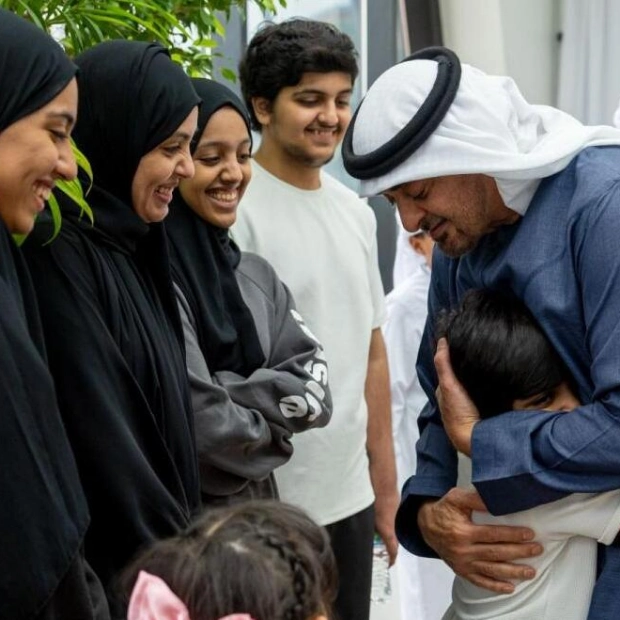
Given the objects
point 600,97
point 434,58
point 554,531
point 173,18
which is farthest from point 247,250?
point 600,97

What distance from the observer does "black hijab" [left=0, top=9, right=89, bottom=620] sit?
175 centimetres

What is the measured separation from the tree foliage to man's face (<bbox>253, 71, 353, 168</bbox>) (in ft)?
0.73

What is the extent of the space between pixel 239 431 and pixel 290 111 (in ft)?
3.59

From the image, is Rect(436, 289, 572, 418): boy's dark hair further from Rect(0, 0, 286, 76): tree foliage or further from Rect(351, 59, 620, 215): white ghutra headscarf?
Rect(0, 0, 286, 76): tree foliage

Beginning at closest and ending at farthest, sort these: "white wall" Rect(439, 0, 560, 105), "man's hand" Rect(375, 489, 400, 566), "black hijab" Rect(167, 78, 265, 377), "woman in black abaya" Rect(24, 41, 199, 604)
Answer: "woman in black abaya" Rect(24, 41, 199, 604) < "black hijab" Rect(167, 78, 265, 377) < "man's hand" Rect(375, 489, 400, 566) < "white wall" Rect(439, 0, 560, 105)

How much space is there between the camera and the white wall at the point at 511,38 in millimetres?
6004

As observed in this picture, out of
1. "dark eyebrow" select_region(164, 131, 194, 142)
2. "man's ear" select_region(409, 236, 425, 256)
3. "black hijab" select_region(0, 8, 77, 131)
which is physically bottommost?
"man's ear" select_region(409, 236, 425, 256)

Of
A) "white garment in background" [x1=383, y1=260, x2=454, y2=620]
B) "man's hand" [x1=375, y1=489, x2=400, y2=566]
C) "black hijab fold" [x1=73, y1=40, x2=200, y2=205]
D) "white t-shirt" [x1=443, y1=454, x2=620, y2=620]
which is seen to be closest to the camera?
"white t-shirt" [x1=443, y1=454, x2=620, y2=620]

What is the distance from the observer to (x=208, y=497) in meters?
2.54

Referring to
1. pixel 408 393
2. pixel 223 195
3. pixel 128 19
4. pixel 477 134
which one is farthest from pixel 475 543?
pixel 408 393

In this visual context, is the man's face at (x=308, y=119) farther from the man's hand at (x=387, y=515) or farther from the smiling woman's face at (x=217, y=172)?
the man's hand at (x=387, y=515)

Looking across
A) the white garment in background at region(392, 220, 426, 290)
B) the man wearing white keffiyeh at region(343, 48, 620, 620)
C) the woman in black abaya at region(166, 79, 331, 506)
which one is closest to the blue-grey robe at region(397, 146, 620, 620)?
the man wearing white keffiyeh at region(343, 48, 620, 620)

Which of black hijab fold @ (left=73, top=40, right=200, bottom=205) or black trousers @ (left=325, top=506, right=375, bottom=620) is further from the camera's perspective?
black trousers @ (left=325, top=506, right=375, bottom=620)

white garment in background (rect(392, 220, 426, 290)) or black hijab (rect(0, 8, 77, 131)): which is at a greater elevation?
black hijab (rect(0, 8, 77, 131))
